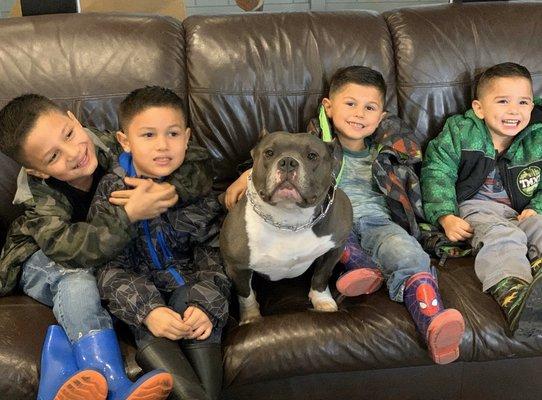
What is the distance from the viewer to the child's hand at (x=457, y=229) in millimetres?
1926

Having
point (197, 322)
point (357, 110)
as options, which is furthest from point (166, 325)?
point (357, 110)

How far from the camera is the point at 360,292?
5.62ft

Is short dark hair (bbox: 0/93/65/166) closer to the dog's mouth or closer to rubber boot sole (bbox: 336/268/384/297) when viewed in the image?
the dog's mouth

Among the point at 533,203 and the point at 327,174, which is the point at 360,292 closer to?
the point at 327,174

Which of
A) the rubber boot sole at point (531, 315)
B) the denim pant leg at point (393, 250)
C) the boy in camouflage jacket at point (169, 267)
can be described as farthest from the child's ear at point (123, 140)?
the rubber boot sole at point (531, 315)

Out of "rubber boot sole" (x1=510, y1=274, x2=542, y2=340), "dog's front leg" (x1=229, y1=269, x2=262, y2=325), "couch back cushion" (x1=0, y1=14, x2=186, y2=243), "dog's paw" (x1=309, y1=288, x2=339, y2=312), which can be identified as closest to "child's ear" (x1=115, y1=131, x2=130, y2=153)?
"couch back cushion" (x1=0, y1=14, x2=186, y2=243)

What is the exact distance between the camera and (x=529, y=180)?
206 cm

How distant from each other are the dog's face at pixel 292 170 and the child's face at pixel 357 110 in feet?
1.45

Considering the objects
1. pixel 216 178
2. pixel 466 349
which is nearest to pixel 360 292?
pixel 466 349

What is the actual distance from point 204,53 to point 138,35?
26 centimetres

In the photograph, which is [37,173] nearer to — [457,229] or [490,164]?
[457,229]

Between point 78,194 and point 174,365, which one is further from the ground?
point 78,194

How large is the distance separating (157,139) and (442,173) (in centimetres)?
109

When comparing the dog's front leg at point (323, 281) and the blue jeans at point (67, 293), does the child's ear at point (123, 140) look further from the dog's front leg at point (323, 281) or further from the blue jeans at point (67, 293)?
the dog's front leg at point (323, 281)
